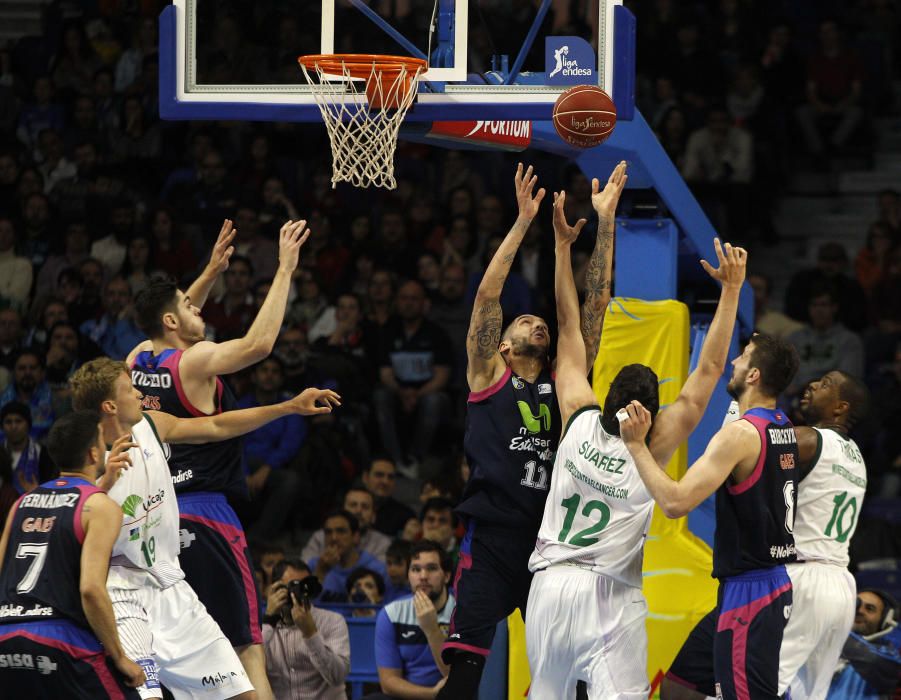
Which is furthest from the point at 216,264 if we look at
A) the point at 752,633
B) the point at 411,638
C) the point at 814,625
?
the point at 814,625

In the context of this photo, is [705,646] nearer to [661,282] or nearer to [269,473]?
[661,282]

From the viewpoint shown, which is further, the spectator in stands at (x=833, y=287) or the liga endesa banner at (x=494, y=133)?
the spectator in stands at (x=833, y=287)

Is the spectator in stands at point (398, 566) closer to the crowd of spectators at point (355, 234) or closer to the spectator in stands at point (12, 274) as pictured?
the crowd of spectators at point (355, 234)

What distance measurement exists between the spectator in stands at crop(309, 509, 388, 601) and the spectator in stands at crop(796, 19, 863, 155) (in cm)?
747

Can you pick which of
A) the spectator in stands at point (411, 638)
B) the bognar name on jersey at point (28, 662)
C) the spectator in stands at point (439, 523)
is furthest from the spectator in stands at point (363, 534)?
the bognar name on jersey at point (28, 662)

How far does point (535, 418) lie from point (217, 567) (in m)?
1.89

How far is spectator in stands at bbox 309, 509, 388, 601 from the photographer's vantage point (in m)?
11.4

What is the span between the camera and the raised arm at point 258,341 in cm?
802

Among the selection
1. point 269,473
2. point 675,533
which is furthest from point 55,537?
point 269,473

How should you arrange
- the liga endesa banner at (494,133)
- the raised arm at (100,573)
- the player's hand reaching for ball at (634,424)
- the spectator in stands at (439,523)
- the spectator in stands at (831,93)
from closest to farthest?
1. the raised arm at (100,573)
2. the player's hand reaching for ball at (634,424)
3. the liga endesa banner at (494,133)
4. the spectator in stands at (439,523)
5. the spectator in stands at (831,93)

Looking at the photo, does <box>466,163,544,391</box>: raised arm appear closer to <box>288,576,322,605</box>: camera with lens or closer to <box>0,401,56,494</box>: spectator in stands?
<box>288,576,322,605</box>: camera with lens

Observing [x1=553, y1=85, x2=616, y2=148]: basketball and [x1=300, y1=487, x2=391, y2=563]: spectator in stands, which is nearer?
[x1=553, y1=85, x2=616, y2=148]: basketball

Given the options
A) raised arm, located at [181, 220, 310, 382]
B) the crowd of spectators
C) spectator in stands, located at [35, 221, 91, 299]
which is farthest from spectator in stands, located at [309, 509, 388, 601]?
spectator in stands, located at [35, 221, 91, 299]

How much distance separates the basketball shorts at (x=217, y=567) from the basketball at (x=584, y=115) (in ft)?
9.11
